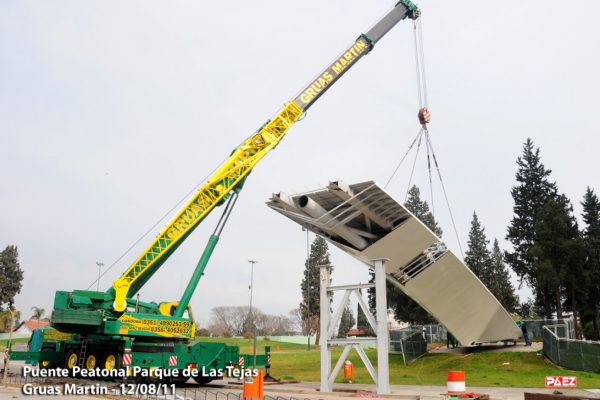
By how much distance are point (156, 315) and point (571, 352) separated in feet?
65.2

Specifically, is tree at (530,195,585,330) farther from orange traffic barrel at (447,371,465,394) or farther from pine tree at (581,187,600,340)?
orange traffic barrel at (447,371,465,394)

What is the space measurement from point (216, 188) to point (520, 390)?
588 inches

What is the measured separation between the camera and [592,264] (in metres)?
43.2

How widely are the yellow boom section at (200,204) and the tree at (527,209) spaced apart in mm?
35640

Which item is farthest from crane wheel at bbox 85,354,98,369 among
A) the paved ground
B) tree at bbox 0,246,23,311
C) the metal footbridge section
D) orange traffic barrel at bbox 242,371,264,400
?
tree at bbox 0,246,23,311

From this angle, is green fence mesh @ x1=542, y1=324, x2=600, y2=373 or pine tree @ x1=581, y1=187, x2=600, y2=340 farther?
pine tree @ x1=581, y1=187, x2=600, y2=340

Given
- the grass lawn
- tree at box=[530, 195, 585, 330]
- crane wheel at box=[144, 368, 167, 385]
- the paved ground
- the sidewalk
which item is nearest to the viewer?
the paved ground

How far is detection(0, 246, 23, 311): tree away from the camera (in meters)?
78.1

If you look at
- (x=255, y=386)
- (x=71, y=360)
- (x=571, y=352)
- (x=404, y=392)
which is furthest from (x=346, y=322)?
(x=255, y=386)

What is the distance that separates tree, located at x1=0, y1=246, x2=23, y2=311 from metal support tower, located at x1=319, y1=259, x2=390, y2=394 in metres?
74.2

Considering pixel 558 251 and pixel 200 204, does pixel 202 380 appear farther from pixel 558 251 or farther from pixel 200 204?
pixel 558 251

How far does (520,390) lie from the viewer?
60.7ft

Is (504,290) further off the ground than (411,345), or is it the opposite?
(504,290)

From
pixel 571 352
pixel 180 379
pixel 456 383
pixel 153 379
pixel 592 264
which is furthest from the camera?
pixel 592 264
